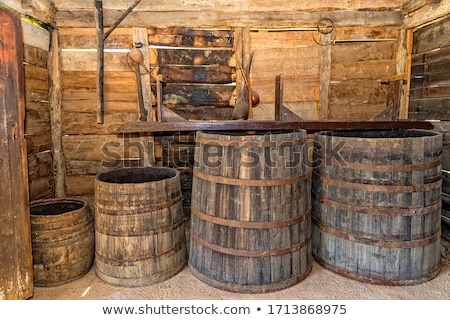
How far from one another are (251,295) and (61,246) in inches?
59.9

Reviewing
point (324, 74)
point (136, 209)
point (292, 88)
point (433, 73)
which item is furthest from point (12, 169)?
point (433, 73)

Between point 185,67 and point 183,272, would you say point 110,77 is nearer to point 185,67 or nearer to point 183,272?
point 185,67

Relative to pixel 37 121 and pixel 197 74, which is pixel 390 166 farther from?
pixel 37 121

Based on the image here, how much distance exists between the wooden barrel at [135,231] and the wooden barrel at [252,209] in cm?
30

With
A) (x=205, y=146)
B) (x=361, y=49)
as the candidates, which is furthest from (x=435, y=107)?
(x=205, y=146)

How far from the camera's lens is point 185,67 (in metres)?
3.73

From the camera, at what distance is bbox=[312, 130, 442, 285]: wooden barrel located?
244 centimetres

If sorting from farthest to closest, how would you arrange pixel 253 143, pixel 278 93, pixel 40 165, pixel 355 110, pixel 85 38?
pixel 355 110 → pixel 85 38 → pixel 40 165 → pixel 278 93 → pixel 253 143

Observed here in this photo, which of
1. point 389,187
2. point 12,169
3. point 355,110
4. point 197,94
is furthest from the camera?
point 355,110

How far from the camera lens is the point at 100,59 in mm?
3551

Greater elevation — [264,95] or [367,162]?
[264,95]

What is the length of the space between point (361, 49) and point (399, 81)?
2.01 ft

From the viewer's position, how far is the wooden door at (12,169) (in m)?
2.13
